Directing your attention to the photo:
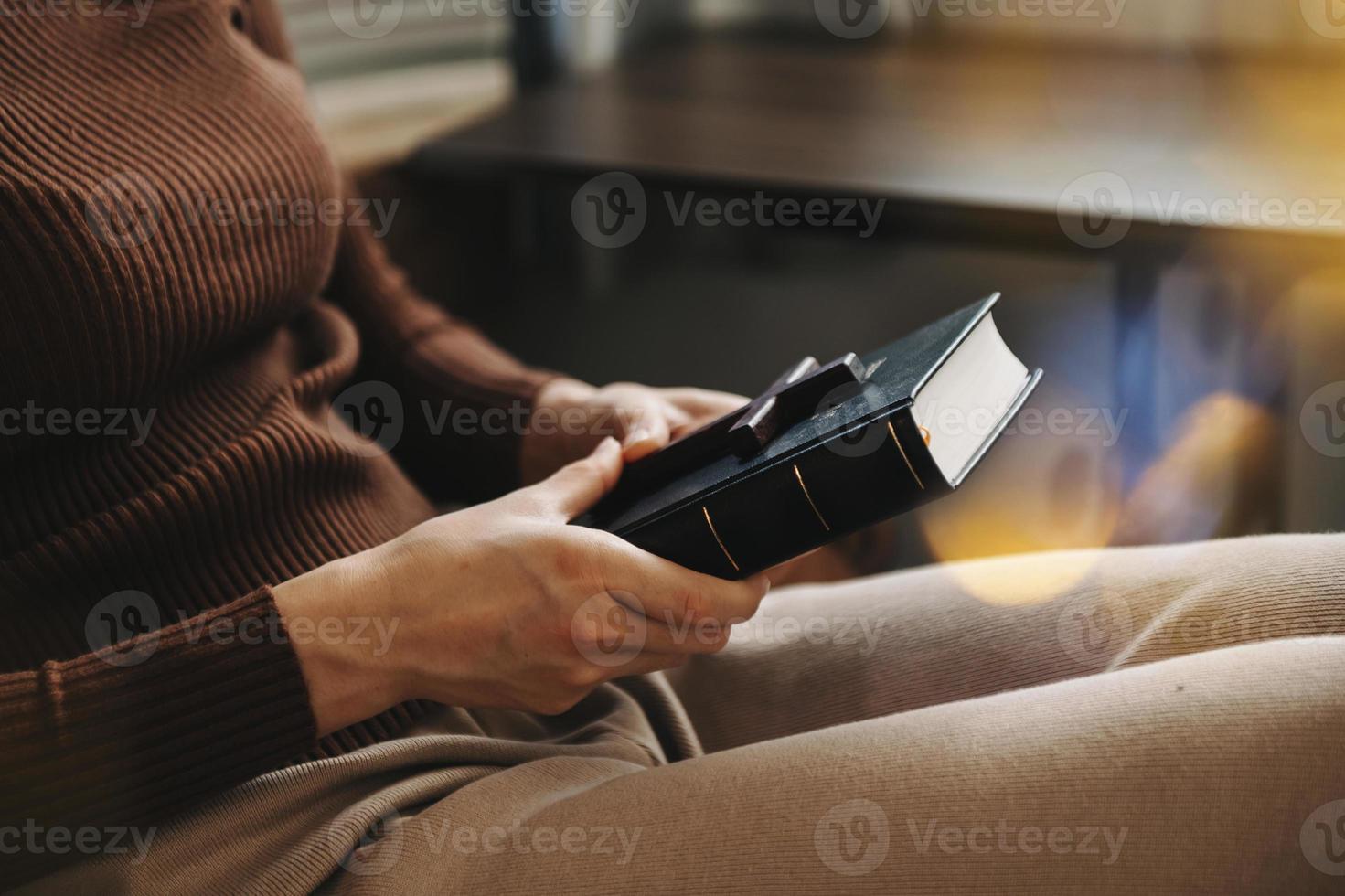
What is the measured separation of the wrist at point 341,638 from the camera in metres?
0.55

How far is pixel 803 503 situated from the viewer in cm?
54

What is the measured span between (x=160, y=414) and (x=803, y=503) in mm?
380

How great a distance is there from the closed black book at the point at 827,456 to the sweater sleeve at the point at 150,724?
0.18 m

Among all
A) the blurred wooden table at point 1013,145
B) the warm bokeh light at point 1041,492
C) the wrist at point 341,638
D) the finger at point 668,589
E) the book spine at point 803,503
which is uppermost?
the blurred wooden table at point 1013,145

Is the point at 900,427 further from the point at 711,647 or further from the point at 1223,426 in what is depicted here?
the point at 1223,426

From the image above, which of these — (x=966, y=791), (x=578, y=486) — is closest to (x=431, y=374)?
(x=578, y=486)

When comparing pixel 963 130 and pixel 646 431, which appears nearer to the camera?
pixel 646 431

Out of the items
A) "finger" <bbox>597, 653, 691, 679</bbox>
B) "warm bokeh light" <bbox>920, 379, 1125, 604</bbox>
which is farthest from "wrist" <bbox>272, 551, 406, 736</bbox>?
"warm bokeh light" <bbox>920, 379, 1125, 604</bbox>

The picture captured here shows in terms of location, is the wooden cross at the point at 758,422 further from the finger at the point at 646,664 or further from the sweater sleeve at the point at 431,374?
the sweater sleeve at the point at 431,374

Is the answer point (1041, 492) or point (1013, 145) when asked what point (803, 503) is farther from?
point (1041, 492)

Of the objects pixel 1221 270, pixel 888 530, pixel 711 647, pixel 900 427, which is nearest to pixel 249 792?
pixel 711 647

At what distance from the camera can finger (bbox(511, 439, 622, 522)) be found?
0.61 m

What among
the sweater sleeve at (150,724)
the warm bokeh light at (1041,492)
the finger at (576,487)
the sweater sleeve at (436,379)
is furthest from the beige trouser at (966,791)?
the warm bokeh light at (1041,492)

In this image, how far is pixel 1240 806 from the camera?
0.46 meters
